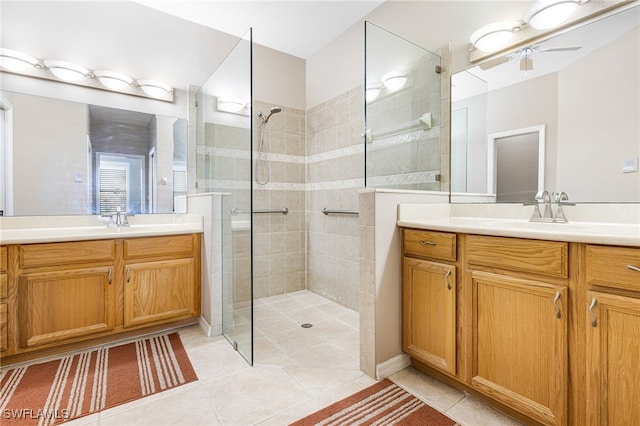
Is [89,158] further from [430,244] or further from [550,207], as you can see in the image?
[550,207]

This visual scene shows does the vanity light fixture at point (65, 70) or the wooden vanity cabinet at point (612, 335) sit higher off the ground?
the vanity light fixture at point (65, 70)

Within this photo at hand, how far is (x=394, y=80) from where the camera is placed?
7.03 feet

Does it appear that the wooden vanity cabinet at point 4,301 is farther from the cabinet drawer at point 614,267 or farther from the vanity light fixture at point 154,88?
the cabinet drawer at point 614,267

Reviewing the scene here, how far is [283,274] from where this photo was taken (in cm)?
336

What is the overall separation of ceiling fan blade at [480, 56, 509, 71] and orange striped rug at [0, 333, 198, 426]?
2.60 metres

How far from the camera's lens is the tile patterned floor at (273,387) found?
55.4 inches

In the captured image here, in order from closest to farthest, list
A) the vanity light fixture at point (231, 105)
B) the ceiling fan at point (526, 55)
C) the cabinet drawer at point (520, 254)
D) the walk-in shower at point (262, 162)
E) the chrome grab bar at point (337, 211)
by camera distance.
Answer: the cabinet drawer at point (520, 254) < the ceiling fan at point (526, 55) < the vanity light fixture at point (231, 105) < the chrome grab bar at point (337, 211) < the walk-in shower at point (262, 162)

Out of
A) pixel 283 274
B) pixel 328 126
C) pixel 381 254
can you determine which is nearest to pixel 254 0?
pixel 328 126

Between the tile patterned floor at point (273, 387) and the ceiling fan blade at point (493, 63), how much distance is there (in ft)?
6.39

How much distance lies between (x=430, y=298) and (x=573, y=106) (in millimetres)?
1278

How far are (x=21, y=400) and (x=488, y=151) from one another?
295 cm

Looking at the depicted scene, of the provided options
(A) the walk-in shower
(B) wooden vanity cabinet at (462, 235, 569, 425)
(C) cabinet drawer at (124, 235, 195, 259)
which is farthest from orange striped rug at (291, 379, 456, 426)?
(A) the walk-in shower

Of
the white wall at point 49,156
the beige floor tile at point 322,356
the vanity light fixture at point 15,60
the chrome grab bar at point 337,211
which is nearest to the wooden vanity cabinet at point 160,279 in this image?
the white wall at point 49,156

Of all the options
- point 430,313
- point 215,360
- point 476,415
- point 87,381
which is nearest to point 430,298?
point 430,313
